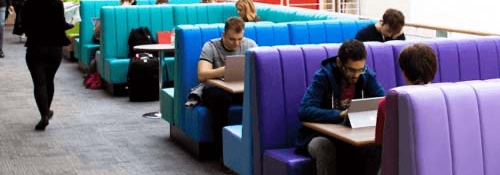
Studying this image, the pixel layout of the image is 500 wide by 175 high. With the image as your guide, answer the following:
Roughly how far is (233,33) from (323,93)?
6.28ft

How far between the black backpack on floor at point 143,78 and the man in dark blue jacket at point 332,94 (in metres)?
4.98

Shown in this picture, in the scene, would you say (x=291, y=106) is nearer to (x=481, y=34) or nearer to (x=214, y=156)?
(x=214, y=156)

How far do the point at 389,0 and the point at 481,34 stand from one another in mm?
7564

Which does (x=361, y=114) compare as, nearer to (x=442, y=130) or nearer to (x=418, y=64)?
(x=418, y=64)

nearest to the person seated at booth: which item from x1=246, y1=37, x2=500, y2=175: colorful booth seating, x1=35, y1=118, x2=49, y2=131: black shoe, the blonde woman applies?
x1=246, y1=37, x2=500, y2=175: colorful booth seating

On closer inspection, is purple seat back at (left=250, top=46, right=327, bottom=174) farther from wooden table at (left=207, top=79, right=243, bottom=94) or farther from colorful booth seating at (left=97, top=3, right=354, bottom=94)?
colorful booth seating at (left=97, top=3, right=354, bottom=94)

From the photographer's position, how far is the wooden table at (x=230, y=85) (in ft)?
19.9

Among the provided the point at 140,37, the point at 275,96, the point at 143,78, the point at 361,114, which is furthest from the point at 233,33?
the point at 140,37

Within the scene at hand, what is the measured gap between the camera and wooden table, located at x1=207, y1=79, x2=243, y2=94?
238 inches

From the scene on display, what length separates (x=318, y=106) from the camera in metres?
4.83

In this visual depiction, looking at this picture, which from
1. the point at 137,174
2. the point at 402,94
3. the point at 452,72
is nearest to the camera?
the point at 402,94

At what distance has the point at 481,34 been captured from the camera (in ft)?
22.7

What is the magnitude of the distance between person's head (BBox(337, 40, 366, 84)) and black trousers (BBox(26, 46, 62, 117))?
12.2 feet

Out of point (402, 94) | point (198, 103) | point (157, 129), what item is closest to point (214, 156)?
point (198, 103)
